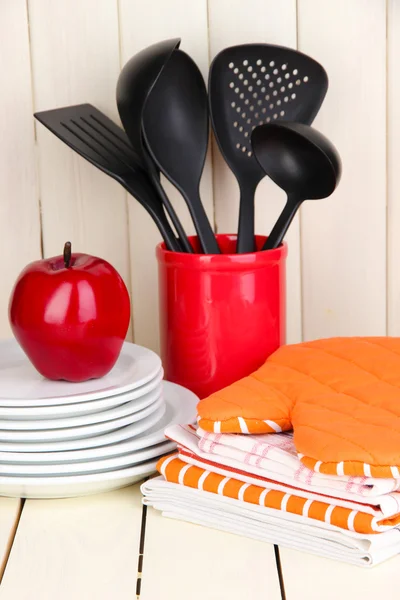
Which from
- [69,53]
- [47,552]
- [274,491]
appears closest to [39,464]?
[47,552]

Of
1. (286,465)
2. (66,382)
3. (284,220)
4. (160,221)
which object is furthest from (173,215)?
(286,465)

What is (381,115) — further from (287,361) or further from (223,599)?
(223,599)

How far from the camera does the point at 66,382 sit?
0.78 meters

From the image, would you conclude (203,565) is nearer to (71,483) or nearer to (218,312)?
(71,483)

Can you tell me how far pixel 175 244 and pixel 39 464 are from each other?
0.30 metres

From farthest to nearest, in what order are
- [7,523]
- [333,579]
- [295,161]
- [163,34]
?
[163,34] → [295,161] → [7,523] → [333,579]

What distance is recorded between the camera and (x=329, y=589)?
0.58m

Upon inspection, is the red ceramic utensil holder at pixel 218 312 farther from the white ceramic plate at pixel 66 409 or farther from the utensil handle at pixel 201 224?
the white ceramic plate at pixel 66 409

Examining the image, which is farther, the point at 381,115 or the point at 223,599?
the point at 381,115

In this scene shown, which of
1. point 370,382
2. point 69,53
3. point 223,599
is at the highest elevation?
point 69,53

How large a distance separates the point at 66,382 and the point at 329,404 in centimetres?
25

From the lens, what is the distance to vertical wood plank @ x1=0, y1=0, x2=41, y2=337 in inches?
38.5

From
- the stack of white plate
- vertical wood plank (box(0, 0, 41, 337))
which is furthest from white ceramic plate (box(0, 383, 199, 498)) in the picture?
vertical wood plank (box(0, 0, 41, 337))

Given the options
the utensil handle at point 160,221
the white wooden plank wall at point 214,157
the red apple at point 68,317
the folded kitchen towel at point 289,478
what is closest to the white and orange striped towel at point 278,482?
the folded kitchen towel at point 289,478
